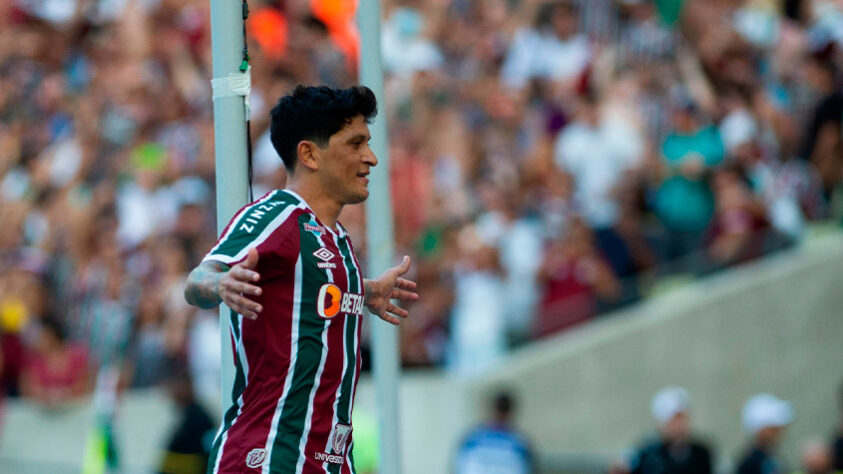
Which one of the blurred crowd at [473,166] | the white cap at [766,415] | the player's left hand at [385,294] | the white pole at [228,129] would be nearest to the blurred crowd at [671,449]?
the white cap at [766,415]

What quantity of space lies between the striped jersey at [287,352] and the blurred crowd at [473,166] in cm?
780

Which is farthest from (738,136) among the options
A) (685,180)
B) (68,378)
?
(68,378)

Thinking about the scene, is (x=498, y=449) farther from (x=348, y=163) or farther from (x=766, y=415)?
(x=348, y=163)

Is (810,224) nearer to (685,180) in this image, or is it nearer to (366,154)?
(685,180)

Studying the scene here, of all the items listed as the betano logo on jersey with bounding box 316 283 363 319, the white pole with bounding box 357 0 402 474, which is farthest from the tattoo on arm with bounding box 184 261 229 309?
the white pole with bounding box 357 0 402 474

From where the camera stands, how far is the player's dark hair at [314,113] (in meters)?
4.63

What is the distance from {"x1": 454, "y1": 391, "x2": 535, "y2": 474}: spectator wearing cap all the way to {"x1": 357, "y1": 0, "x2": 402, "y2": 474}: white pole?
16.9 ft

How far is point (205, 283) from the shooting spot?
4.13 m

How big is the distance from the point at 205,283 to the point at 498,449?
7.19m

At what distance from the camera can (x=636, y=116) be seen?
539 inches

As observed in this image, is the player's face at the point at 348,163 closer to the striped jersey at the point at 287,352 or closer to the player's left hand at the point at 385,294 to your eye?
the striped jersey at the point at 287,352

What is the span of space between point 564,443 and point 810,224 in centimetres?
303

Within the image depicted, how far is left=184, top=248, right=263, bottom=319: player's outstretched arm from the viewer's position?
4.02 m

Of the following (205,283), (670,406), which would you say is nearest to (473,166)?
(670,406)
